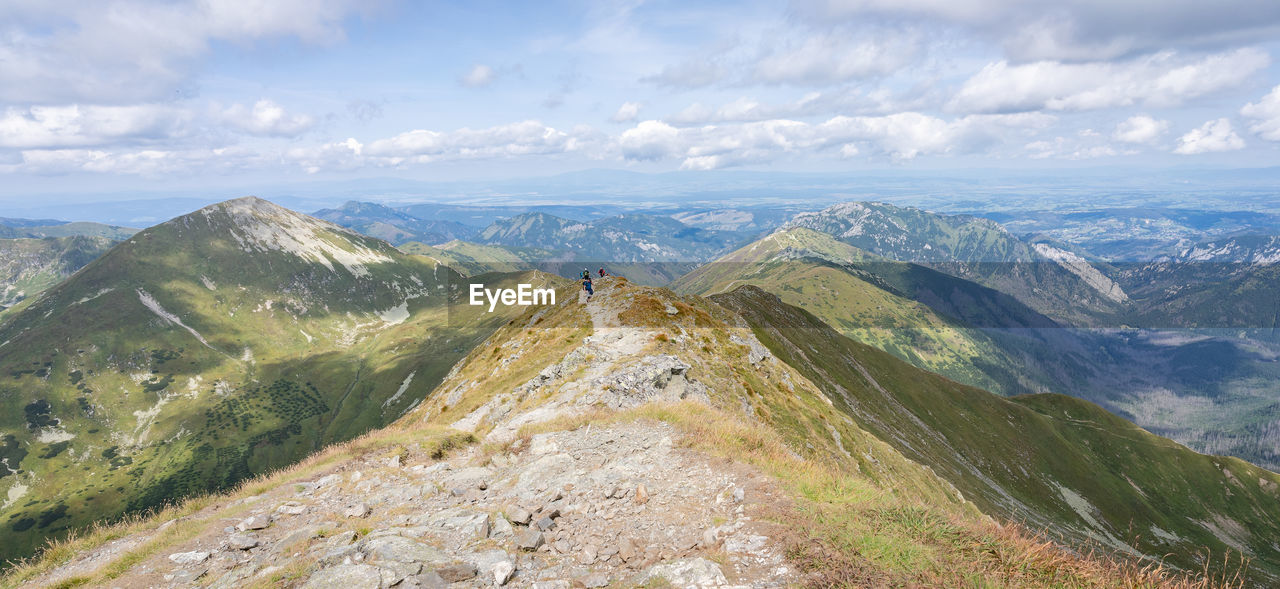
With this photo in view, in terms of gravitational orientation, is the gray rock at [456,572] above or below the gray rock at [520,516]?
above

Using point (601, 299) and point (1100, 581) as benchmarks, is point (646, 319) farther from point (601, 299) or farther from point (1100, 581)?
point (1100, 581)

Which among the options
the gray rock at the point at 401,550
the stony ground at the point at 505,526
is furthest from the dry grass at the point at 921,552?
the gray rock at the point at 401,550

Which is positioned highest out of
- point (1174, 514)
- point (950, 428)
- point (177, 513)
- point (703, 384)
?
point (177, 513)

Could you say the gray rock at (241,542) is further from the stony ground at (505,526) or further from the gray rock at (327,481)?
the gray rock at (327,481)

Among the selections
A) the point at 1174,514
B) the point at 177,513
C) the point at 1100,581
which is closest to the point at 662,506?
the point at 1100,581

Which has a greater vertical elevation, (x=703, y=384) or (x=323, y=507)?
(x=323, y=507)

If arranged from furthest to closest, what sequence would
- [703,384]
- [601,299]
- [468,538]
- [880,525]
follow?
1. [601,299]
2. [703,384]
3. [468,538]
4. [880,525]

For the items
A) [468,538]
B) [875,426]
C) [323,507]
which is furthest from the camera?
[875,426]

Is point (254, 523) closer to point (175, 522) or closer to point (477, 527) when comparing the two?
point (175, 522)
